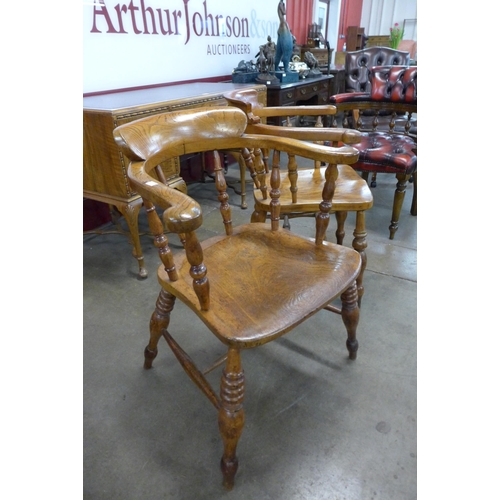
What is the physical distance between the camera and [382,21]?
8.83m

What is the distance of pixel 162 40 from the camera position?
8.36 feet

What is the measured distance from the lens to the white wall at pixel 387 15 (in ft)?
27.9

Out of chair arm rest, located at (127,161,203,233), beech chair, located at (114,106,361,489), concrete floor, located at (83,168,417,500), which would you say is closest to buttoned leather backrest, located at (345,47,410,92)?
concrete floor, located at (83,168,417,500)

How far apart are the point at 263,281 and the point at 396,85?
1.97 metres

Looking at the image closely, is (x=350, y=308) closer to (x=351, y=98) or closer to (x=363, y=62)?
(x=351, y=98)

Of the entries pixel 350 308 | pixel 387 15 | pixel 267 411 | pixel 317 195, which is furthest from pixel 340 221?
pixel 387 15

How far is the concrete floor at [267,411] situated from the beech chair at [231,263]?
159mm

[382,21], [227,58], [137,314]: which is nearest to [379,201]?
[227,58]

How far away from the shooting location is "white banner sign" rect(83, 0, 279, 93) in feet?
7.07

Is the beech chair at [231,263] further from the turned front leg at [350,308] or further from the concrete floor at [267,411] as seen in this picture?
the concrete floor at [267,411]

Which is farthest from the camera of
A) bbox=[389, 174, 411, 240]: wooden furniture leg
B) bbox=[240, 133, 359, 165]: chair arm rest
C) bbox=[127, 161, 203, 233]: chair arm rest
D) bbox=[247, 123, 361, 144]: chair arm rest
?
bbox=[389, 174, 411, 240]: wooden furniture leg

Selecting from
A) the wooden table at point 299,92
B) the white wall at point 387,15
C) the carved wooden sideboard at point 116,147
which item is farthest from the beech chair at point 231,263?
the white wall at point 387,15

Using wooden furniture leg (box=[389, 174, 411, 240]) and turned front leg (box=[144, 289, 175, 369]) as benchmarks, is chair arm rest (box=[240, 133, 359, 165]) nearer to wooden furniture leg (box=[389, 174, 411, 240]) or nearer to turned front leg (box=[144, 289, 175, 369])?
turned front leg (box=[144, 289, 175, 369])

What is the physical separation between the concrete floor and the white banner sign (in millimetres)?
1467
